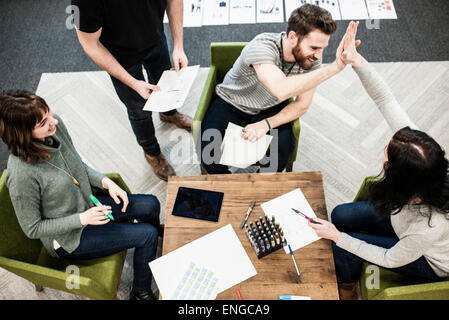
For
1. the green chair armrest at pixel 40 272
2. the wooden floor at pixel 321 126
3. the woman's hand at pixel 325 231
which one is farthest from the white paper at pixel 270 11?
the green chair armrest at pixel 40 272

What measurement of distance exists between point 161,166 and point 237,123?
743 mm

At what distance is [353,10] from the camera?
3559 mm

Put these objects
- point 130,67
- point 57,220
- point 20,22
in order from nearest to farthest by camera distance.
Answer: point 57,220
point 130,67
point 20,22

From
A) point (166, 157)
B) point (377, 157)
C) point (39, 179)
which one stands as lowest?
point (166, 157)

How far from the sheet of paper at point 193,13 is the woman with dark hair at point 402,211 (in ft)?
7.64

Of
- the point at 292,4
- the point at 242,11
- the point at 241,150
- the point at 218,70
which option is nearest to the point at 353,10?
the point at 292,4

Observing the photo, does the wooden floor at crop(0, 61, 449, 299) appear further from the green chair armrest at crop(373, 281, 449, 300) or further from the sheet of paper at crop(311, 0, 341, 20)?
the green chair armrest at crop(373, 281, 449, 300)

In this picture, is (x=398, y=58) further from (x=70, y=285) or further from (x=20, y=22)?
(x=20, y=22)

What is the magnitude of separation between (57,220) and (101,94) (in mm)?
1893

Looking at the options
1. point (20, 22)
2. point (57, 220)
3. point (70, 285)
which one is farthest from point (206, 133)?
point (20, 22)

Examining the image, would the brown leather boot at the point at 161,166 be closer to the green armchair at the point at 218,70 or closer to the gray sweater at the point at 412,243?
the green armchair at the point at 218,70

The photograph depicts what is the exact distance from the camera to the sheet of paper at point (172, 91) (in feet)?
6.42

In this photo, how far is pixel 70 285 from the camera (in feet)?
5.12

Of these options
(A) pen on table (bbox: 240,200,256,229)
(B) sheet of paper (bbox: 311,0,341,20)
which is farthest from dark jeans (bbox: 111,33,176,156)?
(B) sheet of paper (bbox: 311,0,341,20)
